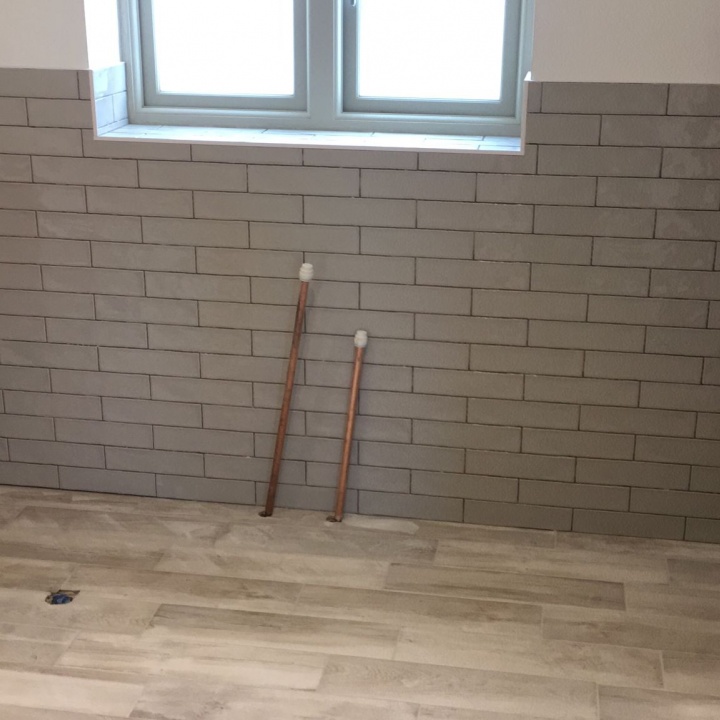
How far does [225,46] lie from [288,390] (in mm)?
1081

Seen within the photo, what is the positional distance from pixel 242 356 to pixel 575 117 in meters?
1.22

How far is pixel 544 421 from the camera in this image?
3.17 m

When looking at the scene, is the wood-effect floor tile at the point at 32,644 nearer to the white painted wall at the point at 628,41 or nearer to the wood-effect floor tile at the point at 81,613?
the wood-effect floor tile at the point at 81,613

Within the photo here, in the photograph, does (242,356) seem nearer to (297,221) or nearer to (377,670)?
(297,221)

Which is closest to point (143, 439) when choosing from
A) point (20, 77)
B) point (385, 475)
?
point (385, 475)

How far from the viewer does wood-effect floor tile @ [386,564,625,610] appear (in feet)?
9.55

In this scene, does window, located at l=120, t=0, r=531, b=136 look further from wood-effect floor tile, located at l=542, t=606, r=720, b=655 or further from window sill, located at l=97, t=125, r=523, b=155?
wood-effect floor tile, located at l=542, t=606, r=720, b=655

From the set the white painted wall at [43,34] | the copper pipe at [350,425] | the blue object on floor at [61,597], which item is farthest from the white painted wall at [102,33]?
the blue object on floor at [61,597]

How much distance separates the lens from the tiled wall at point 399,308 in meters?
2.94

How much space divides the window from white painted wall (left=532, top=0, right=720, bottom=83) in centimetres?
28

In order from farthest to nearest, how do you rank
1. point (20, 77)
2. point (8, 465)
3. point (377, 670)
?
point (8, 465), point (20, 77), point (377, 670)

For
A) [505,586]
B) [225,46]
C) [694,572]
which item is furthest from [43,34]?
[694,572]

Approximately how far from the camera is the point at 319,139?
123 inches

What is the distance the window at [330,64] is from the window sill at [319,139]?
0.19 ft
